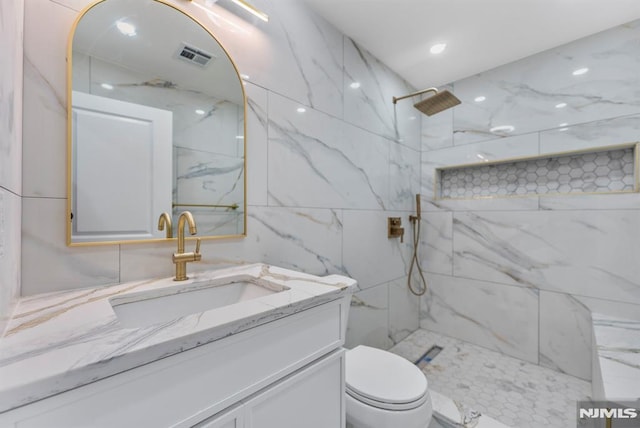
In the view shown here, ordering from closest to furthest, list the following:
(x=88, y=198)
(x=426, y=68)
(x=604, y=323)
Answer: (x=88, y=198) → (x=604, y=323) → (x=426, y=68)

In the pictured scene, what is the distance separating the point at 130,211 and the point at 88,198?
5.0 inches

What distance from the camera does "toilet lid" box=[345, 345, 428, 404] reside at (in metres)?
1.13

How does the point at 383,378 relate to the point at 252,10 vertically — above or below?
below

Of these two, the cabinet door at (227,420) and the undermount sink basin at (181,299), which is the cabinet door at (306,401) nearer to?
the cabinet door at (227,420)

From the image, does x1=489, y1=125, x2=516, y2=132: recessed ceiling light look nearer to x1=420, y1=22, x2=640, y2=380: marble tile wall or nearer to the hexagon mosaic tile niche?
x1=420, y1=22, x2=640, y2=380: marble tile wall

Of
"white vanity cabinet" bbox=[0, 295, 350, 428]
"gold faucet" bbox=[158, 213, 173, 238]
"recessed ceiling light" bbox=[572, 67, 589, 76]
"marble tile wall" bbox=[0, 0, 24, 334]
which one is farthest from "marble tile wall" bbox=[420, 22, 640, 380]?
"marble tile wall" bbox=[0, 0, 24, 334]

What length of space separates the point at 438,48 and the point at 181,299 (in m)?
2.29

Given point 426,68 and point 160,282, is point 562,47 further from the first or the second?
point 160,282

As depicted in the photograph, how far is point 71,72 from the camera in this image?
0.89 m

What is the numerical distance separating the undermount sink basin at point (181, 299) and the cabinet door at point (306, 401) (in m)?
0.28

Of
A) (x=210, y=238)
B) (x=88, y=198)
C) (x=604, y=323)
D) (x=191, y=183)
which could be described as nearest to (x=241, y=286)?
(x=210, y=238)

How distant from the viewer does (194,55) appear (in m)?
1.17

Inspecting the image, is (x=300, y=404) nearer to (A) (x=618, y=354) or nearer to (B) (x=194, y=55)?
(B) (x=194, y=55)

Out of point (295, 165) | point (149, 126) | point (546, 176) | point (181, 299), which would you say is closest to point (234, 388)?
point (181, 299)
